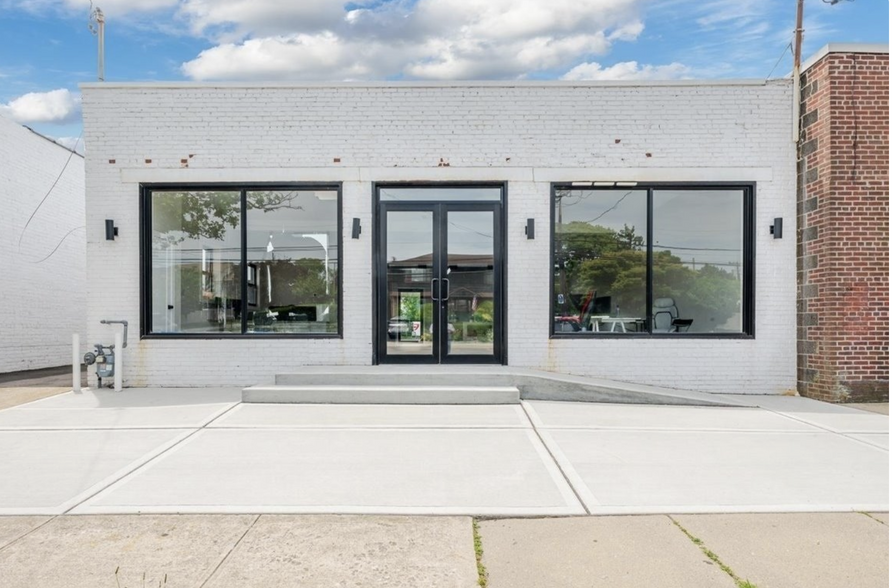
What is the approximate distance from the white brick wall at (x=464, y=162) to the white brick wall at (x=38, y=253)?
4641 millimetres

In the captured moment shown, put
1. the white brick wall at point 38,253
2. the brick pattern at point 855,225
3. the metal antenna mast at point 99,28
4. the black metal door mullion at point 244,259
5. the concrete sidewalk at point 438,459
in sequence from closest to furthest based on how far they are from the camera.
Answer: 1. the concrete sidewalk at point 438,459
2. the brick pattern at point 855,225
3. the black metal door mullion at point 244,259
4. the metal antenna mast at point 99,28
5. the white brick wall at point 38,253

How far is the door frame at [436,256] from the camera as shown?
880 centimetres

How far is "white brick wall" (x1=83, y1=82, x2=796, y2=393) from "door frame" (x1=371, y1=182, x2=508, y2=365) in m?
0.11

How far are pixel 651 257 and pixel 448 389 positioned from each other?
3633mm

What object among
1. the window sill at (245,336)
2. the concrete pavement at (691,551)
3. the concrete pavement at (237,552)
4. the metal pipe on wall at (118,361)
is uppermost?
the window sill at (245,336)

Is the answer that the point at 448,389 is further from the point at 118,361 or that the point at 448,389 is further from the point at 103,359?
the point at 103,359

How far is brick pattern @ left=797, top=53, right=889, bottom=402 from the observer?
803cm

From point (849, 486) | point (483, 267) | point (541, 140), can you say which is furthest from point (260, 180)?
point (849, 486)

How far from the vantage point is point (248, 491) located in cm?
421

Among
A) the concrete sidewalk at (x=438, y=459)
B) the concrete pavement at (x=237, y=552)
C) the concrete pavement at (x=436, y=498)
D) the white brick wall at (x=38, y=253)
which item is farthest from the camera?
the white brick wall at (x=38, y=253)

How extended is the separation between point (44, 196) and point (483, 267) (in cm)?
1011

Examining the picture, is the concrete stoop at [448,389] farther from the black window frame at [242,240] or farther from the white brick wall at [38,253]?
the white brick wall at [38,253]

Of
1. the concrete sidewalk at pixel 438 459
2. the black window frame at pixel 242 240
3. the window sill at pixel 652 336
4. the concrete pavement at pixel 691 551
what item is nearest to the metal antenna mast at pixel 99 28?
the black window frame at pixel 242 240

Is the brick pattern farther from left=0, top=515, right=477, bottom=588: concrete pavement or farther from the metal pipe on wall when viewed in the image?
the metal pipe on wall
